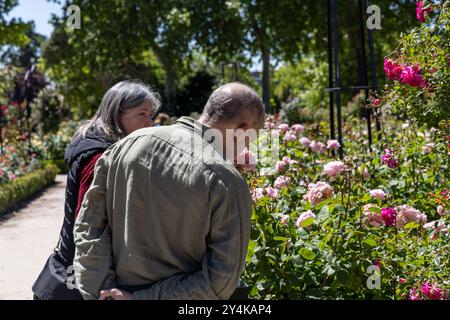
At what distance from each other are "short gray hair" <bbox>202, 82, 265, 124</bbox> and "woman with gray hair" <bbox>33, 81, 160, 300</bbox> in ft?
1.74

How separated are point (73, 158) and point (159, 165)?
25.8 inches

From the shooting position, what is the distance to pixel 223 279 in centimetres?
171

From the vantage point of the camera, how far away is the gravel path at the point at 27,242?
4883 mm

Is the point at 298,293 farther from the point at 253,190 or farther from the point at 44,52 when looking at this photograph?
the point at 44,52

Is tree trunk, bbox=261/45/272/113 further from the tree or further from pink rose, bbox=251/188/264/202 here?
pink rose, bbox=251/188/264/202

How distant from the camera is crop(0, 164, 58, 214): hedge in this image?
28.6 ft

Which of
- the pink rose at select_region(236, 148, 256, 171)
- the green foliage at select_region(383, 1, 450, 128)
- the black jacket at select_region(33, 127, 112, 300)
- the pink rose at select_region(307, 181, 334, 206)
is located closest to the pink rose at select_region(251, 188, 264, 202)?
the pink rose at select_region(236, 148, 256, 171)

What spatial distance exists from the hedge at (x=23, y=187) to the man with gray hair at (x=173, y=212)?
7.08 m

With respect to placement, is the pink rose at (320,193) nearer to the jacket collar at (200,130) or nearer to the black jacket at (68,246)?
the black jacket at (68,246)

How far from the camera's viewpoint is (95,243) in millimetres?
1839

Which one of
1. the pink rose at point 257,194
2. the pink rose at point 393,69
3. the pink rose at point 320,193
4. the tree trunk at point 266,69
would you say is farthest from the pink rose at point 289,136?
the tree trunk at point 266,69

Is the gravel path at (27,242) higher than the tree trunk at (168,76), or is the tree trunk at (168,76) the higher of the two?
the tree trunk at (168,76)

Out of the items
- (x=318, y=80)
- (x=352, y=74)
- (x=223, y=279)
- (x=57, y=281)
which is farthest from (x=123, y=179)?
(x=318, y=80)

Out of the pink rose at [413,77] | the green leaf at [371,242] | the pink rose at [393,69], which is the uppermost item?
the pink rose at [393,69]
